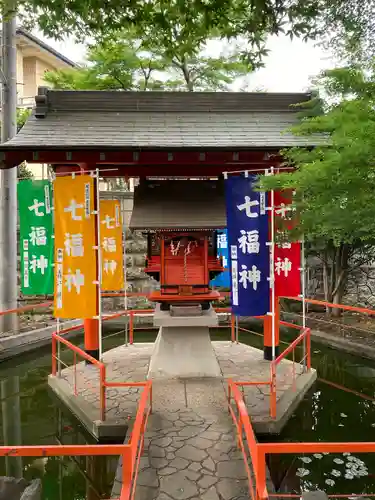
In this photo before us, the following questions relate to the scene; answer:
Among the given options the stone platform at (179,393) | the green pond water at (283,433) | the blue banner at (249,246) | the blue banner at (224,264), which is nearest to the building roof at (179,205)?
the blue banner at (249,246)

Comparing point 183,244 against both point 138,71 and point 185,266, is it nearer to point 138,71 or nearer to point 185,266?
point 185,266

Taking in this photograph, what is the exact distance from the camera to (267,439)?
21.8 feet

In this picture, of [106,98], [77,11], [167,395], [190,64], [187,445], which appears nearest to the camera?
[77,11]

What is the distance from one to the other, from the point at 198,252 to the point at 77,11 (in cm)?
546

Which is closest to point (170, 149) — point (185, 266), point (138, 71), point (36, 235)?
point (185, 266)

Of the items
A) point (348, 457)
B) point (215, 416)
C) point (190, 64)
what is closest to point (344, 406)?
point (348, 457)

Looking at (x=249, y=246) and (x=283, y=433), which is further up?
(x=249, y=246)

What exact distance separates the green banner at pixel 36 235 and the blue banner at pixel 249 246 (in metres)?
4.65

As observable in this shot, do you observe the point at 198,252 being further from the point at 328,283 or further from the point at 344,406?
the point at 328,283

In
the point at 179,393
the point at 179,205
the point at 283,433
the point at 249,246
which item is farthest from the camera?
the point at 179,205

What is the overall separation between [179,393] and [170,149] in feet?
14.7

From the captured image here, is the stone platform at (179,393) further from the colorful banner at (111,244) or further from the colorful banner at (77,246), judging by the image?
the colorful banner at (111,244)

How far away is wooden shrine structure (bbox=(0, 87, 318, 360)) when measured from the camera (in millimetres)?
7574

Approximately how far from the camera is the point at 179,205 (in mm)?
8062
